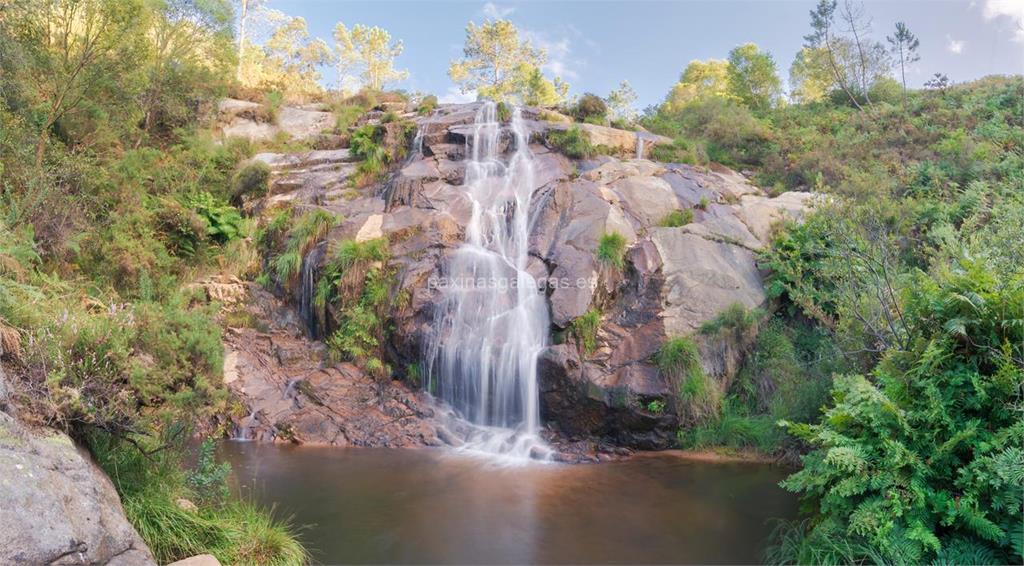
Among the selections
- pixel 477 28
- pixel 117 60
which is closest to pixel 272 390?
pixel 117 60

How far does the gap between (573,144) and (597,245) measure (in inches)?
208

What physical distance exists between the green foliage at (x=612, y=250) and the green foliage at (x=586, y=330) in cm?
150

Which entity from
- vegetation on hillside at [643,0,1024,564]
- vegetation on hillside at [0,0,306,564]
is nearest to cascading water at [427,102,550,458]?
vegetation on hillside at [643,0,1024,564]

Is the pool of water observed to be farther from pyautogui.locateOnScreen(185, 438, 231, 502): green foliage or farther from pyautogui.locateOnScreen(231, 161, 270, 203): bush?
pyautogui.locateOnScreen(231, 161, 270, 203): bush

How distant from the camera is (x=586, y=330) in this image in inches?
422

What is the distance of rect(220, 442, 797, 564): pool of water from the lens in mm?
5988

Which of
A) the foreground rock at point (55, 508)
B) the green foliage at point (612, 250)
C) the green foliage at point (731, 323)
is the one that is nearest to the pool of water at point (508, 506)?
the foreground rock at point (55, 508)

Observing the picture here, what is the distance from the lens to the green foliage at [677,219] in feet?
43.3

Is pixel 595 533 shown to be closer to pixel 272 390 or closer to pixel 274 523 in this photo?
pixel 274 523

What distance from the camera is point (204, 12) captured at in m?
17.4

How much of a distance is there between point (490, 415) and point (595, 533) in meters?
4.42

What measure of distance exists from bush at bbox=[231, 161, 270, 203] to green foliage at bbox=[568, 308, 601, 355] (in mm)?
10157

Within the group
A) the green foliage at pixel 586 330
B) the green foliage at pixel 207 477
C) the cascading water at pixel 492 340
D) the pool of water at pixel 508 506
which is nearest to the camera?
the green foliage at pixel 207 477

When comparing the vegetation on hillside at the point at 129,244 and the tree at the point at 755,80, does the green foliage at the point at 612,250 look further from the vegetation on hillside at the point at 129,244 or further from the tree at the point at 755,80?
the tree at the point at 755,80
